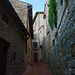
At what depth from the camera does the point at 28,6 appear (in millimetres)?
10742

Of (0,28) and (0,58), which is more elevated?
(0,28)

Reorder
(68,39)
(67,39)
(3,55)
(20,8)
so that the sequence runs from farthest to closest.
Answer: (20,8) → (3,55) → (67,39) → (68,39)

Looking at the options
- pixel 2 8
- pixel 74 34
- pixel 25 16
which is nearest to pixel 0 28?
pixel 2 8

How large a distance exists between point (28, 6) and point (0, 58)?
7.60m

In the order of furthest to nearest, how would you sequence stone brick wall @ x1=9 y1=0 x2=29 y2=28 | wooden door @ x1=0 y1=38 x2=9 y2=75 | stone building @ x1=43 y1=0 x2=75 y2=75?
stone brick wall @ x1=9 y1=0 x2=29 y2=28 → wooden door @ x1=0 y1=38 x2=9 y2=75 → stone building @ x1=43 y1=0 x2=75 y2=75

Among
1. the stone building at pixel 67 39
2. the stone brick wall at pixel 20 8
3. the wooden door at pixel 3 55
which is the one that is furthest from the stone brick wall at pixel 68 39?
the stone brick wall at pixel 20 8

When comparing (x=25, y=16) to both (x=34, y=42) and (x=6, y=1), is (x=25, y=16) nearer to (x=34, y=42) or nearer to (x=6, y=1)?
(x=6, y=1)

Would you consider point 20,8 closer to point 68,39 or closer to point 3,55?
point 3,55

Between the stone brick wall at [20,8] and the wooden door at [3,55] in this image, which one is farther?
the stone brick wall at [20,8]

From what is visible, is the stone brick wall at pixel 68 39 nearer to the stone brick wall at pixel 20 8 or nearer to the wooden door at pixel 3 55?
the wooden door at pixel 3 55

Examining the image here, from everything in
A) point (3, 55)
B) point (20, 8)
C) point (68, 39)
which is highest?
point (20, 8)

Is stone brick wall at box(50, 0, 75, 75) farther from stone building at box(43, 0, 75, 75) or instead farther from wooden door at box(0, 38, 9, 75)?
wooden door at box(0, 38, 9, 75)

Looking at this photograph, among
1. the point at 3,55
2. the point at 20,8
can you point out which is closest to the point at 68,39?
the point at 3,55

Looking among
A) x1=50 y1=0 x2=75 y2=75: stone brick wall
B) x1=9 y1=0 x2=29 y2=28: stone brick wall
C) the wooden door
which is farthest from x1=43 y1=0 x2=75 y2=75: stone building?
x1=9 y1=0 x2=29 y2=28: stone brick wall
